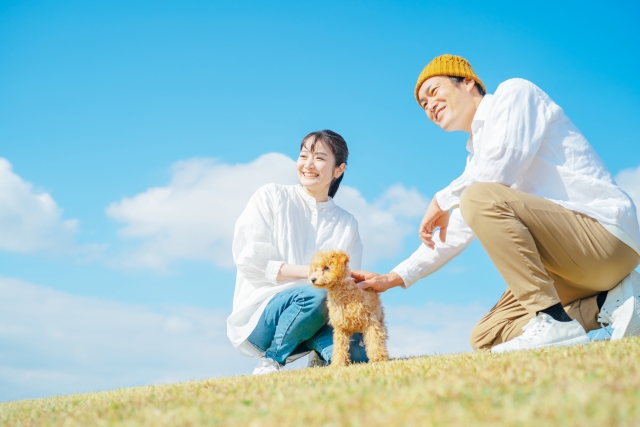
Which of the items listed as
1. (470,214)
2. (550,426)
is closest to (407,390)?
(550,426)

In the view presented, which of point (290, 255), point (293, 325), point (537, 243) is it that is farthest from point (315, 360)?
point (537, 243)

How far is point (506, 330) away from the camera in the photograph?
4.48 m

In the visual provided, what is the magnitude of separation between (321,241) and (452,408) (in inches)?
138

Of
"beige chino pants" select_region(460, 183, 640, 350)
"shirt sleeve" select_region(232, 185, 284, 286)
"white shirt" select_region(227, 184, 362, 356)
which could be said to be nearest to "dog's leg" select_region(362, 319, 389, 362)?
"white shirt" select_region(227, 184, 362, 356)

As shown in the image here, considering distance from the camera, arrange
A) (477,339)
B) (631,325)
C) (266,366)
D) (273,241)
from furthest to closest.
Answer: (273,241), (477,339), (266,366), (631,325)

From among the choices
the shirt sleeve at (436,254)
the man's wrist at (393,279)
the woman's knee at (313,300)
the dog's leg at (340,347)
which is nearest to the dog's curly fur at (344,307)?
the dog's leg at (340,347)

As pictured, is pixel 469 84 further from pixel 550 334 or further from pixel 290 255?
pixel 290 255

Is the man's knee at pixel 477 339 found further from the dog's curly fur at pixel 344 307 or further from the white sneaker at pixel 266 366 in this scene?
the white sneaker at pixel 266 366

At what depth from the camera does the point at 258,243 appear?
15.2ft

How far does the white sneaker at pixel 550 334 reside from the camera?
140 inches

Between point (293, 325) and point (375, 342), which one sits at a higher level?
point (293, 325)

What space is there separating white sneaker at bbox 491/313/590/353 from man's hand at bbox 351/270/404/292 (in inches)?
46.3

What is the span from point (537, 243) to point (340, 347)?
174 cm

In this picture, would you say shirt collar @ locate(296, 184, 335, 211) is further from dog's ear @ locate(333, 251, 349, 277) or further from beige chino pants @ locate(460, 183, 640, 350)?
beige chino pants @ locate(460, 183, 640, 350)
